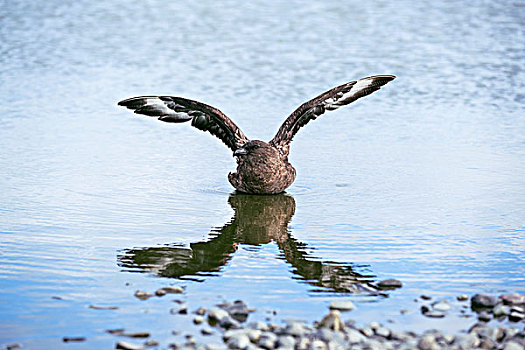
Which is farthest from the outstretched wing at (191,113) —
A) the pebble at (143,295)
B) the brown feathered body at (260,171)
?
the pebble at (143,295)

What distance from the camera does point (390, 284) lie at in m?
7.02

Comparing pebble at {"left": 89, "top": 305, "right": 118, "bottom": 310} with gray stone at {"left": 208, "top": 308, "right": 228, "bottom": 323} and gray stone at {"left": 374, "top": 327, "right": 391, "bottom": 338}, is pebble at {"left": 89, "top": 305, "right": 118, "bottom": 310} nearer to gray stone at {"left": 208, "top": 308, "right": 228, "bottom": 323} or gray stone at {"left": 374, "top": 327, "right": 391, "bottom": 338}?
gray stone at {"left": 208, "top": 308, "right": 228, "bottom": 323}

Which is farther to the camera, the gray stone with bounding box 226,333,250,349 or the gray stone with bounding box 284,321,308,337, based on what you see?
the gray stone with bounding box 284,321,308,337

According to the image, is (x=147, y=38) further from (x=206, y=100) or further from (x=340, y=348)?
(x=340, y=348)

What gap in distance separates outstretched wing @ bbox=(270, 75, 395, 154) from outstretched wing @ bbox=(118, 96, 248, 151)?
0.50 meters

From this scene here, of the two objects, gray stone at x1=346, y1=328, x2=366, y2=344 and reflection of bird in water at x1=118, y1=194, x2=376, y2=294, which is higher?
reflection of bird in water at x1=118, y1=194, x2=376, y2=294

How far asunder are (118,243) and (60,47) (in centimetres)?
1451

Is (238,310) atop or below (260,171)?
below

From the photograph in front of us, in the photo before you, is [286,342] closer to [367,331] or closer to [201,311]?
[367,331]

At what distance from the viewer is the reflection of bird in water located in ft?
23.8

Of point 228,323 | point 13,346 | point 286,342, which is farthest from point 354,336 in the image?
point 13,346

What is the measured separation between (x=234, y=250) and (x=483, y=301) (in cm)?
253

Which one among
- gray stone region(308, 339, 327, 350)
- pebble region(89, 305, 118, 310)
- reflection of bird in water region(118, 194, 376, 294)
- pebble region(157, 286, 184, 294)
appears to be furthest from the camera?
reflection of bird in water region(118, 194, 376, 294)

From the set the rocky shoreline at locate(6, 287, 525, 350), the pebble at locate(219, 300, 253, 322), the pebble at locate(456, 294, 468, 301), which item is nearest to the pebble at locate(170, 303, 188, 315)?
the rocky shoreline at locate(6, 287, 525, 350)
